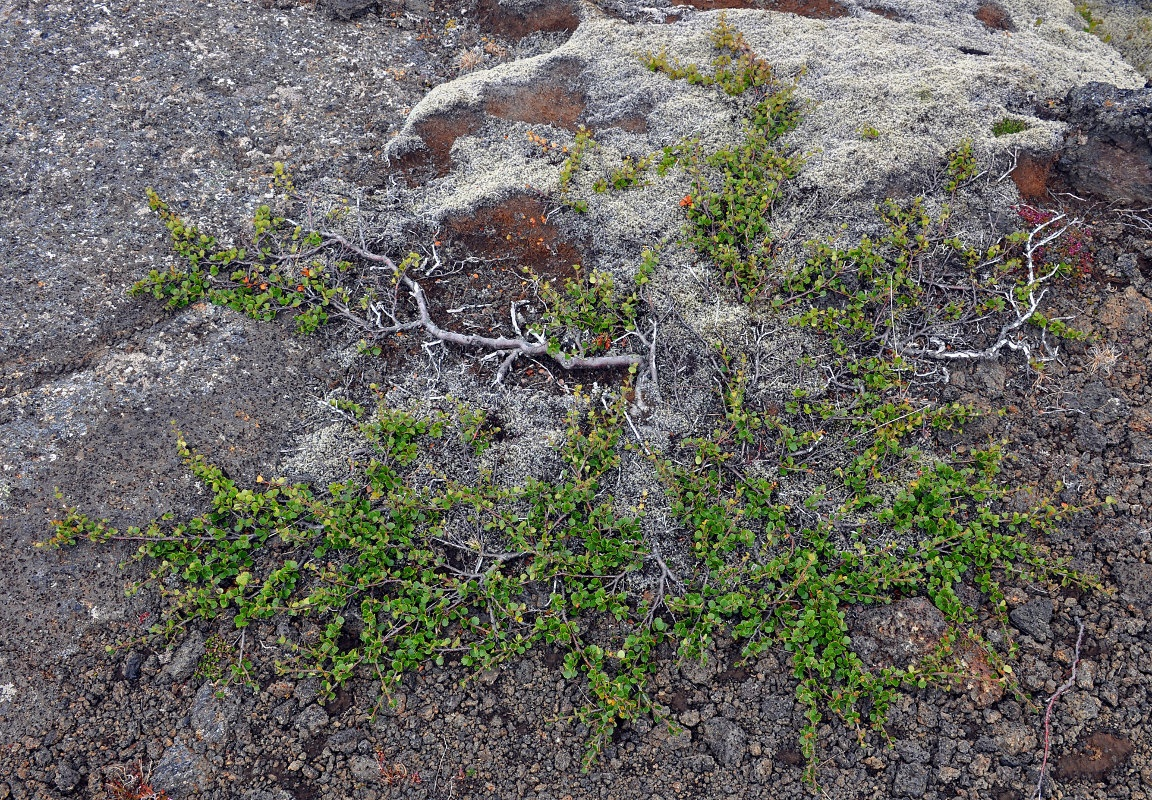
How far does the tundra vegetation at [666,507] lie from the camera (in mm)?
3543

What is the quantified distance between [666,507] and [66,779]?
310 centimetres

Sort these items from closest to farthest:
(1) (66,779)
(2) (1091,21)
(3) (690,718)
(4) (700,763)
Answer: (1) (66,779), (4) (700,763), (3) (690,718), (2) (1091,21)

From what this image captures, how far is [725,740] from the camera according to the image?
133 inches

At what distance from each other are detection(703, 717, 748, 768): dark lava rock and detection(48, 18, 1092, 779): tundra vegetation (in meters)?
0.33

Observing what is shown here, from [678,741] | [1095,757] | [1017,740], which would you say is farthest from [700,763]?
[1095,757]

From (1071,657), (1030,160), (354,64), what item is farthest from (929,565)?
(354,64)

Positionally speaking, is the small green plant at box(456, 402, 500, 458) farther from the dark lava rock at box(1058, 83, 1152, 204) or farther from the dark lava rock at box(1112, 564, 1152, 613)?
the dark lava rock at box(1058, 83, 1152, 204)

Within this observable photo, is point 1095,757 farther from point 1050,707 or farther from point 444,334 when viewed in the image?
point 444,334

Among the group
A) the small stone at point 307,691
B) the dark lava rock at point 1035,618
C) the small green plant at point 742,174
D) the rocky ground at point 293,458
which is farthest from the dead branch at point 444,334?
the dark lava rock at point 1035,618

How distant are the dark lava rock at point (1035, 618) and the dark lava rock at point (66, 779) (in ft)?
14.9

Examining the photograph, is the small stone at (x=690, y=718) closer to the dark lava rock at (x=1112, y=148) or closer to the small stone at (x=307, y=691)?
the small stone at (x=307, y=691)

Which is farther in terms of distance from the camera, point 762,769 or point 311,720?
point 311,720

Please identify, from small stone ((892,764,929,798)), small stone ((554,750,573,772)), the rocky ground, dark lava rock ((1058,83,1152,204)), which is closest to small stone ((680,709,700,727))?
the rocky ground

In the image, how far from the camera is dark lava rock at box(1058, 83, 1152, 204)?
492cm
